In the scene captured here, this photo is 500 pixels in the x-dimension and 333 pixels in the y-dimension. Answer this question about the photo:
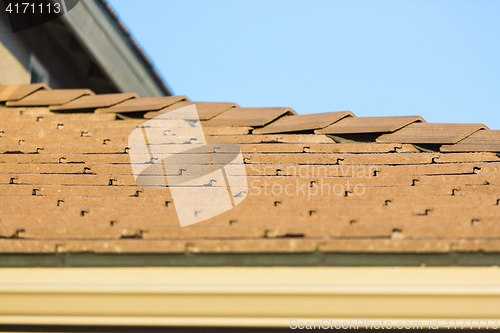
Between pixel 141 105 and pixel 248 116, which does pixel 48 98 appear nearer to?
pixel 141 105

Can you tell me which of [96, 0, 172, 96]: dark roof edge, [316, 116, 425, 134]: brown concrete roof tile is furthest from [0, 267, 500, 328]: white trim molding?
[96, 0, 172, 96]: dark roof edge

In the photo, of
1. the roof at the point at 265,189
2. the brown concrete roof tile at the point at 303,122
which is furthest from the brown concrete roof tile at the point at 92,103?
the brown concrete roof tile at the point at 303,122

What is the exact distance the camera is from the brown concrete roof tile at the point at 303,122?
3230 mm

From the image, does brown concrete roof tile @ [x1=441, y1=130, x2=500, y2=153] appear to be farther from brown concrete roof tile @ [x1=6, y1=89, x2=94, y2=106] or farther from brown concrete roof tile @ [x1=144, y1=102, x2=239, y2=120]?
brown concrete roof tile @ [x1=6, y1=89, x2=94, y2=106]

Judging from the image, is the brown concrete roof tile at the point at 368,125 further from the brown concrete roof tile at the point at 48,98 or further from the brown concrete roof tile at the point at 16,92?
the brown concrete roof tile at the point at 16,92

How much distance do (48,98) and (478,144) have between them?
327cm

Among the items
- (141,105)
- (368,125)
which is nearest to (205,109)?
(141,105)

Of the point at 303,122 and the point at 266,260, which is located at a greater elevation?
the point at 303,122

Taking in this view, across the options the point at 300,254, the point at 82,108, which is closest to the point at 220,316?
the point at 300,254

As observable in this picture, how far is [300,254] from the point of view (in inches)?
66.9

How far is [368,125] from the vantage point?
3.19 meters

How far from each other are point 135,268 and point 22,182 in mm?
1240

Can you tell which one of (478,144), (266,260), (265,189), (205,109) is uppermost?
(205,109)

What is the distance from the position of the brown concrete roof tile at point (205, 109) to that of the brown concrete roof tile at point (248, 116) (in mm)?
42
